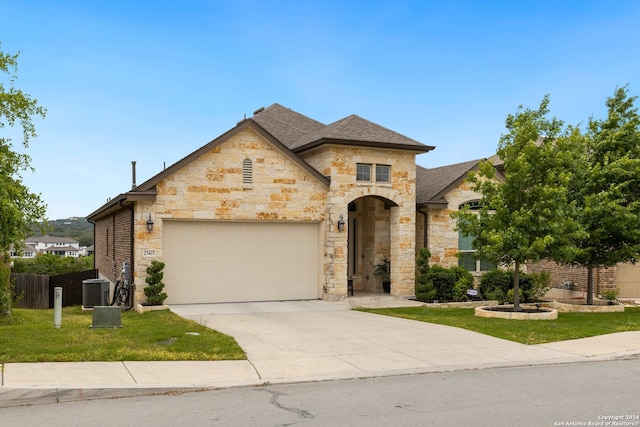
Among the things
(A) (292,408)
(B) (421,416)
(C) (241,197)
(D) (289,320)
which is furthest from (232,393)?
(C) (241,197)

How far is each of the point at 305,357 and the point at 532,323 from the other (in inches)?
276

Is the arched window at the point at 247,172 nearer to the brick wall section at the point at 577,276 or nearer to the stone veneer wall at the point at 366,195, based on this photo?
the stone veneer wall at the point at 366,195

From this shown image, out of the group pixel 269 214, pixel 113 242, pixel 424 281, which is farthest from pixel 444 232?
pixel 113 242

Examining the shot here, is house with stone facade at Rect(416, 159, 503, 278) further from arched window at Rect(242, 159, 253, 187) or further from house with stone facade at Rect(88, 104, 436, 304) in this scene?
arched window at Rect(242, 159, 253, 187)

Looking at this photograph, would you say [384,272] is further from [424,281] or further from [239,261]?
[239,261]

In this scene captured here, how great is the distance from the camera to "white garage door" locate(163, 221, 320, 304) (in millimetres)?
18234

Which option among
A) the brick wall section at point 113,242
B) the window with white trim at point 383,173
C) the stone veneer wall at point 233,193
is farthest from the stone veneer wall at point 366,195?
the brick wall section at point 113,242

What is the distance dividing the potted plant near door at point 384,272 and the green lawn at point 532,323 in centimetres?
291

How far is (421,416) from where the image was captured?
7.41 meters

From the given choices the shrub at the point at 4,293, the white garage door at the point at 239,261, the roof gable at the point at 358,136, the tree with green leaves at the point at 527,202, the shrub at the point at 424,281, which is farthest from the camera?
the shrub at the point at 424,281

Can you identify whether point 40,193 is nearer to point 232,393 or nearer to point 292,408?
point 232,393

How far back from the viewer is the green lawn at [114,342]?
1022cm

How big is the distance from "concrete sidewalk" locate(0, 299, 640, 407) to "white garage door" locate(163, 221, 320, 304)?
194cm

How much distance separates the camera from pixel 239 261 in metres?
19.0
